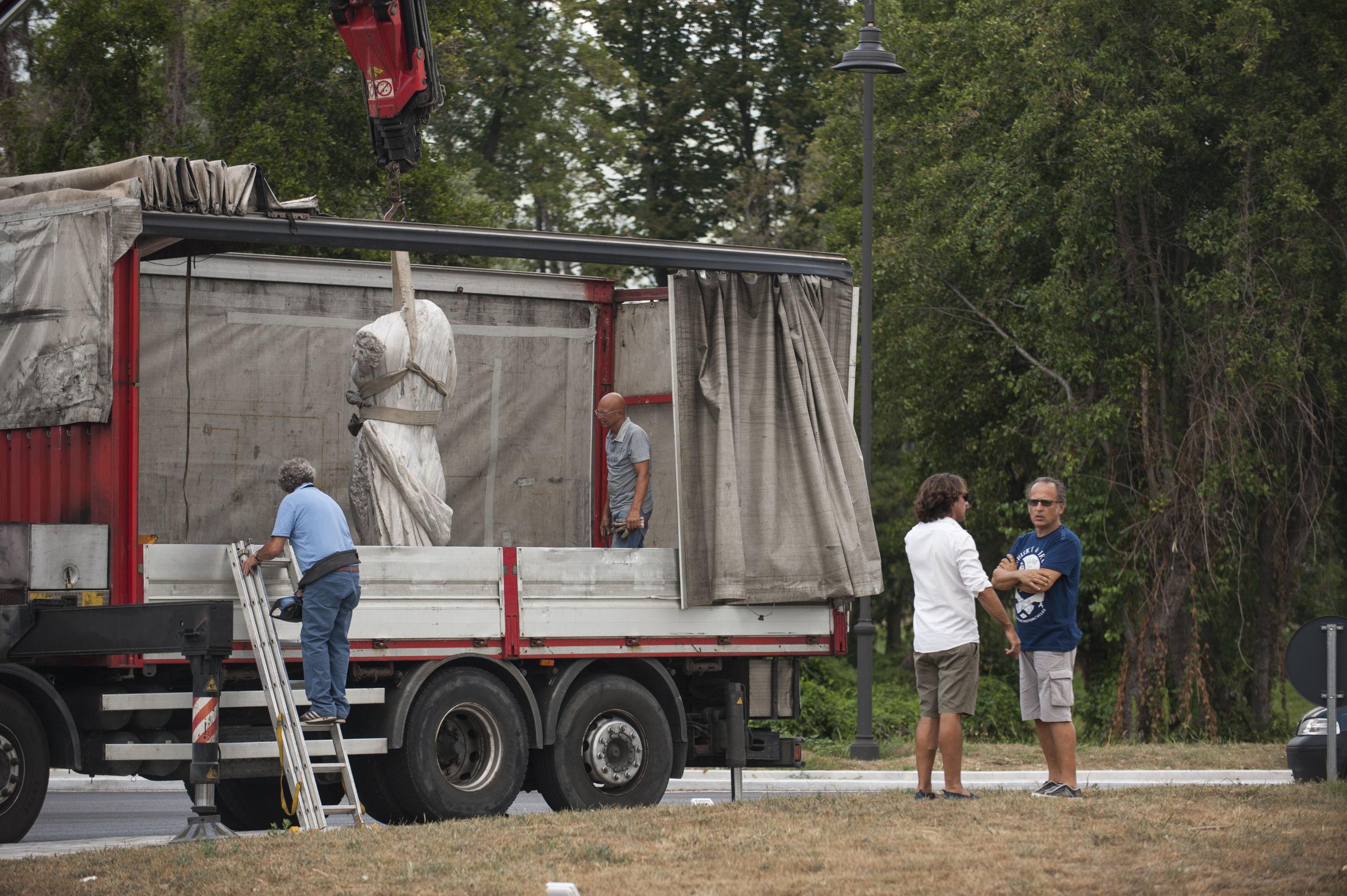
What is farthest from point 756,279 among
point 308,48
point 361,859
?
point 308,48

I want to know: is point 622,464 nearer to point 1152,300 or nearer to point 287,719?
point 287,719

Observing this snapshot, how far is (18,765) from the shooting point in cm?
892

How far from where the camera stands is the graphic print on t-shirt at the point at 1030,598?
934cm

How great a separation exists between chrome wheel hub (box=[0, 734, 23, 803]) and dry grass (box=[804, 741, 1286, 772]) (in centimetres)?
889

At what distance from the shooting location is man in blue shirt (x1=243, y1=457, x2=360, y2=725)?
922cm

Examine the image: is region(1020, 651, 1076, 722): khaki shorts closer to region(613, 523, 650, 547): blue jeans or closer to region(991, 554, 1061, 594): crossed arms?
region(991, 554, 1061, 594): crossed arms

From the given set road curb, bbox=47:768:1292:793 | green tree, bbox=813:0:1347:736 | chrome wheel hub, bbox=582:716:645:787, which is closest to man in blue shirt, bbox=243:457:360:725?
chrome wheel hub, bbox=582:716:645:787

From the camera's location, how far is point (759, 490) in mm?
11016

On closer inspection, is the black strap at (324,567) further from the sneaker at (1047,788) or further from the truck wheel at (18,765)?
the sneaker at (1047,788)

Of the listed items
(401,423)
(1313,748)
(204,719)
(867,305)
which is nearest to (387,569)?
(401,423)

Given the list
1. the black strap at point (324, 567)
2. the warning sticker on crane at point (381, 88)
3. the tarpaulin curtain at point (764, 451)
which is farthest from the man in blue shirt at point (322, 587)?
the warning sticker on crane at point (381, 88)

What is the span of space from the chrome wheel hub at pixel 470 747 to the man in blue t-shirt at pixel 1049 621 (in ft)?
10.1

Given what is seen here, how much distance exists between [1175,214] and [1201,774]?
852cm

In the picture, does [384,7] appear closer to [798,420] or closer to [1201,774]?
[798,420]
